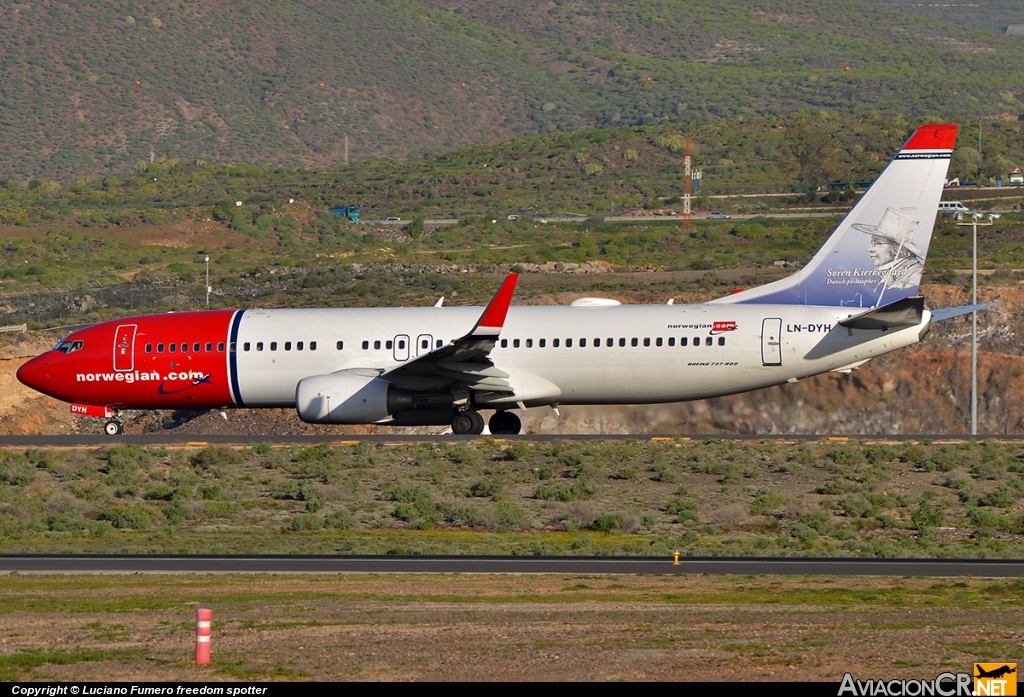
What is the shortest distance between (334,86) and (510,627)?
153968mm

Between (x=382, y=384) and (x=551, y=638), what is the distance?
1863cm

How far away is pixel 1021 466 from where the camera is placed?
3225 cm

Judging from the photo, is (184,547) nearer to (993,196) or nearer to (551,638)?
(551,638)

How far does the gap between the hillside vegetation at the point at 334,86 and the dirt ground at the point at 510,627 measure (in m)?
130

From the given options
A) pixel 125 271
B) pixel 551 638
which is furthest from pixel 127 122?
pixel 551 638

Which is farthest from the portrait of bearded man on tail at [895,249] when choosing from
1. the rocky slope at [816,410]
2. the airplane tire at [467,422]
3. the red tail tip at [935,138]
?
the airplane tire at [467,422]

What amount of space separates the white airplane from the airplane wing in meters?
0.04

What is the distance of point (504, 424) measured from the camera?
36.7m

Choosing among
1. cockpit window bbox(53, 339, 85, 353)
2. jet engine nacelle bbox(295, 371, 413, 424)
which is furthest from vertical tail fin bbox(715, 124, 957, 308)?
cockpit window bbox(53, 339, 85, 353)

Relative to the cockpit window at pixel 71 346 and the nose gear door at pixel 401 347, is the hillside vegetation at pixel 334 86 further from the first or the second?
the nose gear door at pixel 401 347

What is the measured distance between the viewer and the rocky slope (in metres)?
41.8

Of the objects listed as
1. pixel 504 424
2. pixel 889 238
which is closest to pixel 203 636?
pixel 504 424

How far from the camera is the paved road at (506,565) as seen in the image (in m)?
21.0

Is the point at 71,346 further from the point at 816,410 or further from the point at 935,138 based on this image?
the point at 935,138
